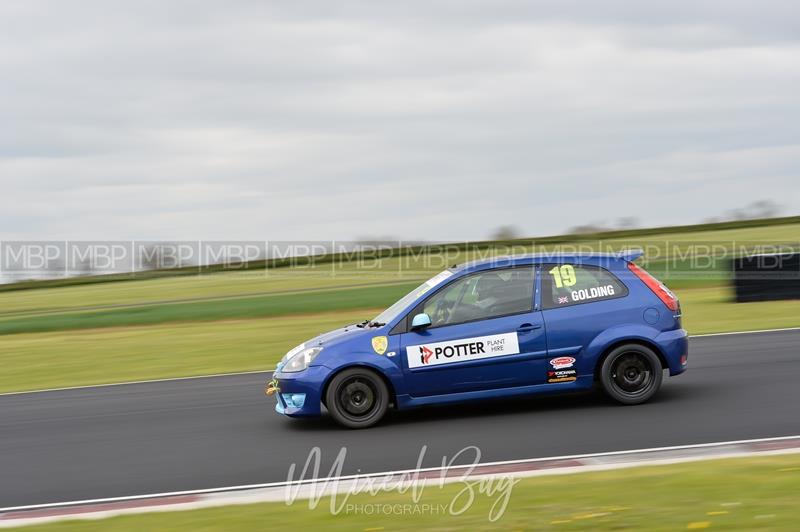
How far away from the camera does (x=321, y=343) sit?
9.19 m

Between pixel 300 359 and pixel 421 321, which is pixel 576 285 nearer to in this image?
pixel 421 321

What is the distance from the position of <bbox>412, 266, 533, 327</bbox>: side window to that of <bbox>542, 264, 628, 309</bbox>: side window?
0.57 feet

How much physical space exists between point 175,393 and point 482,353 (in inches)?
193

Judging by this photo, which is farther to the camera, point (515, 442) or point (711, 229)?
point (711, 229)

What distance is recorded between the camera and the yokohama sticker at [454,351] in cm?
902

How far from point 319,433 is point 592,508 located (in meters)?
3.73

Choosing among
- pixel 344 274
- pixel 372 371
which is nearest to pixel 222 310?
pixel 344 274

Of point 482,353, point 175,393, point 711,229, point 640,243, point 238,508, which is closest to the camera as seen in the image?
point 238,508

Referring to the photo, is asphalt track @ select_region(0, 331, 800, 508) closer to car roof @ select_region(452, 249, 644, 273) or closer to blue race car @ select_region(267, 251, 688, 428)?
blue race car @ select_region(267, 251, 688, 428)

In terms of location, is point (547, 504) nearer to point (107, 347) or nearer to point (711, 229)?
point (107, 347)

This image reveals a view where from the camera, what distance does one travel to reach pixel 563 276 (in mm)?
9383

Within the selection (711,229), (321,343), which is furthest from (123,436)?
(711,229)

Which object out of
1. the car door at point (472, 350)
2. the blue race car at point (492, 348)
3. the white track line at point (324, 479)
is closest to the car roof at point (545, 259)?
the blue race car at point (492, 348)

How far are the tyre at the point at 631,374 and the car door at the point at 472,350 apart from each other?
68 centimetres
